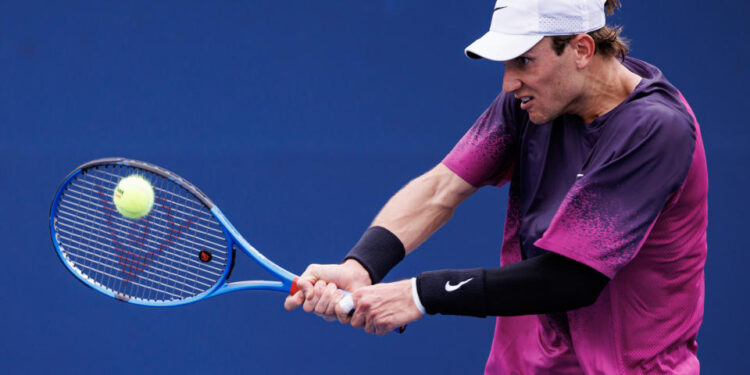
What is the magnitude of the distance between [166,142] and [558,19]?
1.89 metres

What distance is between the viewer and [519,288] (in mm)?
1830

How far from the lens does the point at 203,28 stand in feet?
10.7

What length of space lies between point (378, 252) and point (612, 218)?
0.67 m

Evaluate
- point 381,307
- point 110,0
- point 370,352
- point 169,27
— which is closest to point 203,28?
point 169,27

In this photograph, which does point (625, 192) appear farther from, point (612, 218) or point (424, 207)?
point (424, 207)

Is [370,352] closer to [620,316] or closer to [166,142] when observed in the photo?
[166,142]

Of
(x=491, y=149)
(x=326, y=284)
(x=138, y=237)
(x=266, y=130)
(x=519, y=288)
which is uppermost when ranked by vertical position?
(x=266, y=130)

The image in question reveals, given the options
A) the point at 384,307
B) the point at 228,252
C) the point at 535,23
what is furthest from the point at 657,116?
the point at 228,252

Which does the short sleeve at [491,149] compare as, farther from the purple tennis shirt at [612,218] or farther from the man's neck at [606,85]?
the man's neck at [606,85]

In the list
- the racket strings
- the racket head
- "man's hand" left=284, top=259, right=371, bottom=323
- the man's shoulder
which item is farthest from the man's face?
the racket strings

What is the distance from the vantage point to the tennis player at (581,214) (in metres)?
1.74

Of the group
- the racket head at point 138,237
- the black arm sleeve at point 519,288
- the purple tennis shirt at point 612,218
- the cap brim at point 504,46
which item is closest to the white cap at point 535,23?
the cap brim at point 504,46

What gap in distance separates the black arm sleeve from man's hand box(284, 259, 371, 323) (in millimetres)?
284

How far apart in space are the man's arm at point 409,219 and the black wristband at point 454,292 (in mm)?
285
